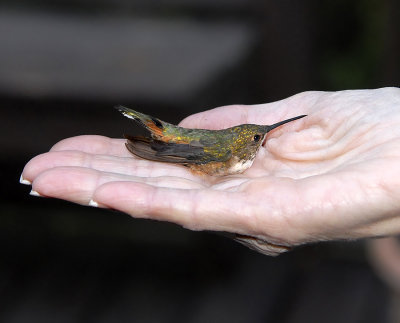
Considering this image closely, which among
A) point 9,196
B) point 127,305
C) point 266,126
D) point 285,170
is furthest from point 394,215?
point 9,196

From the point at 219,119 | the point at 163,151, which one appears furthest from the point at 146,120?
the point at 219,119

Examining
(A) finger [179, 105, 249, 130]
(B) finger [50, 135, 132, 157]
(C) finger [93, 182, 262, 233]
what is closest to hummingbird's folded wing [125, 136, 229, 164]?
(B) finger [50, 135, 132, 157]

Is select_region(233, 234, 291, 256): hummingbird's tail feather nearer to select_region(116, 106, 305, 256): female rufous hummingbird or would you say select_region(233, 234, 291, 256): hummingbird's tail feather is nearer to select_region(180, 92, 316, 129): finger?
select_region(116, 106, 305, 256): female rufous hummingbird

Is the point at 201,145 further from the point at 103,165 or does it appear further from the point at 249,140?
the point at 103,165

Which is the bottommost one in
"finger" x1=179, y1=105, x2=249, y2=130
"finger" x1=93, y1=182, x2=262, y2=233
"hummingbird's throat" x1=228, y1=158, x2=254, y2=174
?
"hummingbird's throat" x1=228, y1=158, x2=254, y2=174

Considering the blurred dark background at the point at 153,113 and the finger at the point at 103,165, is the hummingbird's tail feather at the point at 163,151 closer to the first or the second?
the finger at the point at 103,165

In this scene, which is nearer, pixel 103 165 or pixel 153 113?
pixel 103 165

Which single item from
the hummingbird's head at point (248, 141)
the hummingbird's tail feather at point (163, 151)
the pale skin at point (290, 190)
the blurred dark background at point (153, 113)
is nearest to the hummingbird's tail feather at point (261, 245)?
the pale skin at point (290, 190)
